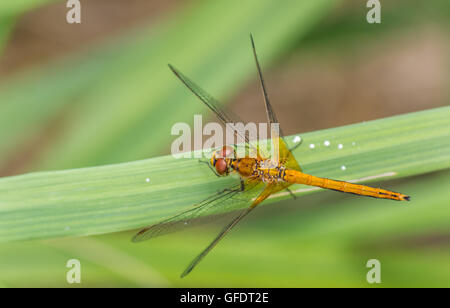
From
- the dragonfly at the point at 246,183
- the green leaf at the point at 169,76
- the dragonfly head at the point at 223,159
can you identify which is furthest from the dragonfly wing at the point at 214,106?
the green leaf at the point at 169,76

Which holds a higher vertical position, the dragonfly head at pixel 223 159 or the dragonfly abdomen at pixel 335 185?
the dragonfly head at pixel 223 159

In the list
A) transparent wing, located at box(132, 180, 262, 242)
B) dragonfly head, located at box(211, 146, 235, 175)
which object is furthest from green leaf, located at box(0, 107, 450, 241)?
dragonfly head, located at box(211, 146, 235, 175)

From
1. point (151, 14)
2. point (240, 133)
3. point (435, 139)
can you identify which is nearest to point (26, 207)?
point (240, 133)

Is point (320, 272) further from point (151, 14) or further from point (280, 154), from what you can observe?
point (151, 14)

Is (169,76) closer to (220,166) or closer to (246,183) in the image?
(220,166)

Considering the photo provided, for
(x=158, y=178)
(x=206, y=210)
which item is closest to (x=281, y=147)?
(x=206, y=210)

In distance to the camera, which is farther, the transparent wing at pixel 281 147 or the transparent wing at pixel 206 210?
the transparent wing at pixel 281 147

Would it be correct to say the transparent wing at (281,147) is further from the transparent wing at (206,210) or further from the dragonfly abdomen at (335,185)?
the transparent wing at (206,210)

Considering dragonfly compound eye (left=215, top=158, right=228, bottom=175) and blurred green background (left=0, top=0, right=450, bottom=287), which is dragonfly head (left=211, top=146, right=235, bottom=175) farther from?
blurred green background (left=0, top=0, right=450, bottom=287)
